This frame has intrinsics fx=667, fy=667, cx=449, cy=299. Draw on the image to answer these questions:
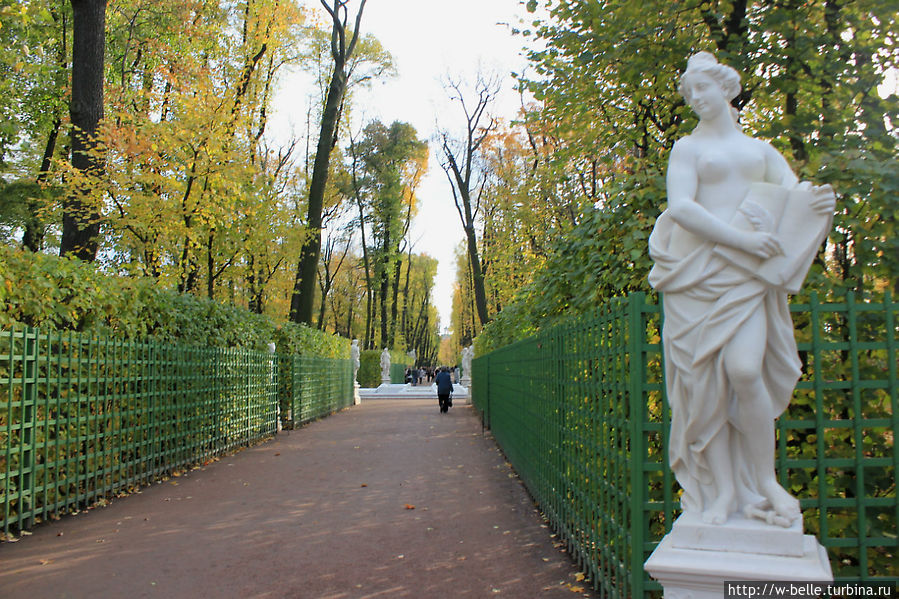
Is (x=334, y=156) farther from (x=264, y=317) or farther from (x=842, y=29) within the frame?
(x=842, y=29)

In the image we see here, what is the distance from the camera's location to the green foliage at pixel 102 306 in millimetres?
6867

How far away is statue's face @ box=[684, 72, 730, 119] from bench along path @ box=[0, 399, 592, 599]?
335cm

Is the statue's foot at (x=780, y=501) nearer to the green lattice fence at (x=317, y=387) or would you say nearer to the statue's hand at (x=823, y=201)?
the statue's hand at (x=823, y=201)

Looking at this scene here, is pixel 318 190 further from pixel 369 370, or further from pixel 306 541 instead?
pixel 369 370

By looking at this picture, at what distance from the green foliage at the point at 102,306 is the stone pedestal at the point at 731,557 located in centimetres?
640

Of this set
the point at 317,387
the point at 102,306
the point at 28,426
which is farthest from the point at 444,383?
the point at 28,426

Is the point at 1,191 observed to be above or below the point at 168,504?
above

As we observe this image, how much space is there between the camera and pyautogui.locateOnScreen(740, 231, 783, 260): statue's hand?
2877 mm

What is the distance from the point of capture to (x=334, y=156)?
120 feet

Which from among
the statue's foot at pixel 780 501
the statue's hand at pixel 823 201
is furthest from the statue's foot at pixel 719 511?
the statue's hand at pixel 823 201

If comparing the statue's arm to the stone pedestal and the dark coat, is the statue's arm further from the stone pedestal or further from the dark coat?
the dark coat

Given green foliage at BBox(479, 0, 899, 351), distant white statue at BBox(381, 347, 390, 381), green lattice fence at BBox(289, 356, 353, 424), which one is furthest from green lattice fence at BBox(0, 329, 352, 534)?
distant white statue at BBox(381, 347, 390, 381)

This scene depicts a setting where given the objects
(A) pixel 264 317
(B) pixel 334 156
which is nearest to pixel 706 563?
(A) pixel 264 317

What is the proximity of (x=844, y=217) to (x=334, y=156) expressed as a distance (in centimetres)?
3456
